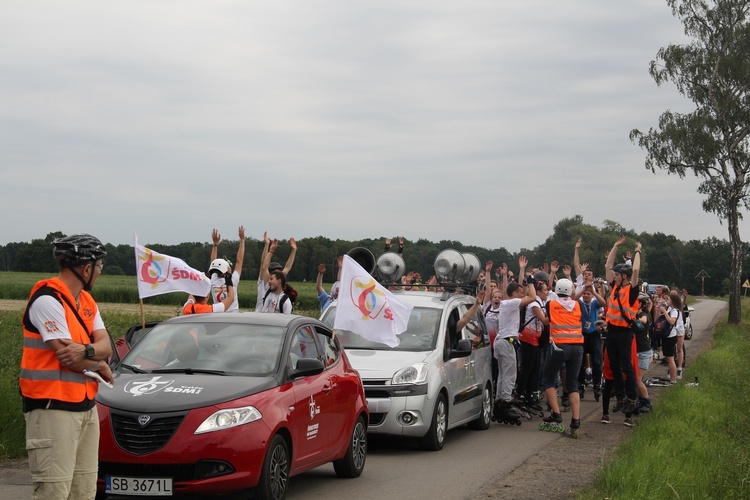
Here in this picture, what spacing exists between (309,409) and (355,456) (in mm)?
1433

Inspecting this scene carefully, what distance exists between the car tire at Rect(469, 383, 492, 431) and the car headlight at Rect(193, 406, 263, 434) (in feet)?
22.6

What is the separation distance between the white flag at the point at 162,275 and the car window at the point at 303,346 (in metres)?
2.97

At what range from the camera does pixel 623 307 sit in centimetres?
1429

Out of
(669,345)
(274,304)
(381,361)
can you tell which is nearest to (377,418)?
(381,361)

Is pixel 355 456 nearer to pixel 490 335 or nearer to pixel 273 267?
pixel 273 267

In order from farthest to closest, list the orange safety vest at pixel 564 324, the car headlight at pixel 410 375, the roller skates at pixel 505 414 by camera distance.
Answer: the roller skates at pixel 505 414 < the orange safety vest at pixel 564 324 < the car headlight at pixel 410 375

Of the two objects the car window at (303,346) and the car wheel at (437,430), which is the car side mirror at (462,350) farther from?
the car window at (303,346)

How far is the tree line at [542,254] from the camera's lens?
55188 mm

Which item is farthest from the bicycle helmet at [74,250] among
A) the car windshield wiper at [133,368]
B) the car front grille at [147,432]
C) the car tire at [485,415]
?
the car tire at [485,415]

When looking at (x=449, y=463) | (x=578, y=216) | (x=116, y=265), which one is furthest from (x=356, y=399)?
(x=578, y=216)

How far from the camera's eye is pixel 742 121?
160 ft

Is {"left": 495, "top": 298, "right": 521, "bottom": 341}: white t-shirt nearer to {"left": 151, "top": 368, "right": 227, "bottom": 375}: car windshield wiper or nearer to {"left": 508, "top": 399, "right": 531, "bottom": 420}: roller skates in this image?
{"left": 508, "top": 399, "right": 531, "bottom": 420}: roller skates

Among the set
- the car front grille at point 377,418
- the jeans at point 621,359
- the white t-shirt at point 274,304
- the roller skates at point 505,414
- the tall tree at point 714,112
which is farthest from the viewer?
the tall tree at point 714,112

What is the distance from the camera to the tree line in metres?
55.2
